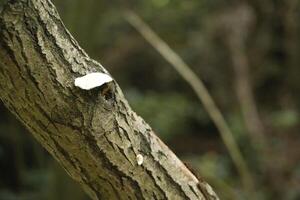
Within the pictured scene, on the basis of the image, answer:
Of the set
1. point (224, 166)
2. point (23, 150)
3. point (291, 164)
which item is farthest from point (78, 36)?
point (291, 164)

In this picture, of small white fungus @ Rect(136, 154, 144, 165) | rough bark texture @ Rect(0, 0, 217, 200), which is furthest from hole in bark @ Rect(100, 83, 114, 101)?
small white fungus @ Rect(136, 154, 144, 165)

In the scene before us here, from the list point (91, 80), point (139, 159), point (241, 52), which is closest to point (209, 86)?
point (241, 52)

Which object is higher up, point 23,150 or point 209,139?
point 209,139

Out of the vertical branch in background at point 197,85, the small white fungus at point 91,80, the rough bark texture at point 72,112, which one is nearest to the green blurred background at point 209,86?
the vertical branch in background at point 197,85

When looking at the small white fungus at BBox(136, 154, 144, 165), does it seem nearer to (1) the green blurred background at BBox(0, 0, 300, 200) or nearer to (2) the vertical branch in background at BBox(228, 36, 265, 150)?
(1) the green blurred background at BBox(0, 0, 300, 200)

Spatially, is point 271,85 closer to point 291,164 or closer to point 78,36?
point 291,164

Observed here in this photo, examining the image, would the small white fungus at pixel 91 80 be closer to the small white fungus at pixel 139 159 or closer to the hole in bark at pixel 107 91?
the hole in bark at pixel 107 91
